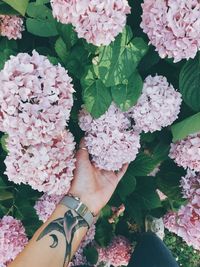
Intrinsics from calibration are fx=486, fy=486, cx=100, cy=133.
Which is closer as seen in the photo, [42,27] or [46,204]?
[42,27]

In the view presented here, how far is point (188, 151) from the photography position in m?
1.30

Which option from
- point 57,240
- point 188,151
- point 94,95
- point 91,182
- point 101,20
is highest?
point 101,20

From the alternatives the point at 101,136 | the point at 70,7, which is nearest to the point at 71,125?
the point at 101,136

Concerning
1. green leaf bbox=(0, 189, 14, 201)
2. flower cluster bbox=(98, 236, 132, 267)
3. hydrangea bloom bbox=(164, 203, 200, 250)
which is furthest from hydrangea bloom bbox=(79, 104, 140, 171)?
flower cluster bbox=(98, 236, 132, 267)

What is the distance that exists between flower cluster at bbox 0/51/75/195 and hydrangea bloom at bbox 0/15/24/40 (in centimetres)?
23

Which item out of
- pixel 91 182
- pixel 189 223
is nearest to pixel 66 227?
pixel 91 182

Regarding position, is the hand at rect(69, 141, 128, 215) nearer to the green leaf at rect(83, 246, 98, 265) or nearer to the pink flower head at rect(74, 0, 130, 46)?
the pink flower head at rect(74, 0, 130, 46)

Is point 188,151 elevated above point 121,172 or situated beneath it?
elevated above

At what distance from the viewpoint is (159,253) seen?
1.99 metres

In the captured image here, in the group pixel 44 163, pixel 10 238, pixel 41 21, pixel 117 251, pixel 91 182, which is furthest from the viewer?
pixel 117 251

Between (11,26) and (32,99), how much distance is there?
331 millimetres

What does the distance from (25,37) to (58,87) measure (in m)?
0.38

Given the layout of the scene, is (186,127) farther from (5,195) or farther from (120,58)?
(5,195)

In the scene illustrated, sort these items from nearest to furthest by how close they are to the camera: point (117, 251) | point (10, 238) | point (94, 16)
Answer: point (94, 16) → point (10, 238) → point (117, 251)
